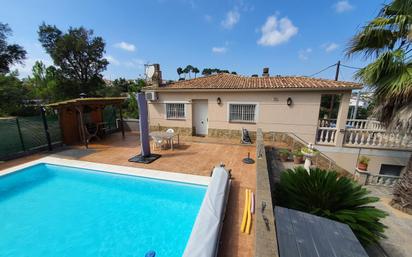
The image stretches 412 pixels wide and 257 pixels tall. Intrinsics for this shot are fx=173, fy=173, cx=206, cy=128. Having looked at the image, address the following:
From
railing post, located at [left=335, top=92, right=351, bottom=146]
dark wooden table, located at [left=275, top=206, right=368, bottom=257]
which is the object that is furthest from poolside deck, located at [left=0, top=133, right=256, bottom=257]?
railing post, located at [left=335, top=92, right=351, bottom=146]

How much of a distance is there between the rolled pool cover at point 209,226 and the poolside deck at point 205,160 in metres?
0.41

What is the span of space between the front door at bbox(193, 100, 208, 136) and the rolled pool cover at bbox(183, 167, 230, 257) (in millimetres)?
7756

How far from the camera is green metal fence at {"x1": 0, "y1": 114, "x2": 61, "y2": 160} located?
27.1 feet

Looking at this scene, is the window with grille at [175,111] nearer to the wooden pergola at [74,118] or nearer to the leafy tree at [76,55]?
the wooden pergola at [74,118]

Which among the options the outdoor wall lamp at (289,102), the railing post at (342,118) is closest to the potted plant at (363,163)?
the railing post at (342,118)

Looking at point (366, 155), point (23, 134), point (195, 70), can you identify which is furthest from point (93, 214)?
point (195, 70)

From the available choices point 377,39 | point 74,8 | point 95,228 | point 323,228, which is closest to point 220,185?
point 323,228

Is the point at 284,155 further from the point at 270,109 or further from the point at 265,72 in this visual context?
the point at 265,72

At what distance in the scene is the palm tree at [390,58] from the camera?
4918 mm

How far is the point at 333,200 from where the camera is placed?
4.31 meters

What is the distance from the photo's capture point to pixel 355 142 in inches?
397

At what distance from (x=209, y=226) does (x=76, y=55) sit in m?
33.6

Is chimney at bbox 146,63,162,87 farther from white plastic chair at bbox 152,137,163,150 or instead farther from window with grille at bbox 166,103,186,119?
white plastic chair at bbox 152,137,163,150

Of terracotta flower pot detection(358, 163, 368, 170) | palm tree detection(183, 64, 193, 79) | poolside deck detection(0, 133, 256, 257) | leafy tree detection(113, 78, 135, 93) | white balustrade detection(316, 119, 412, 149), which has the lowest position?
terracotta flower pot detection(358, 163, 368, 170)
